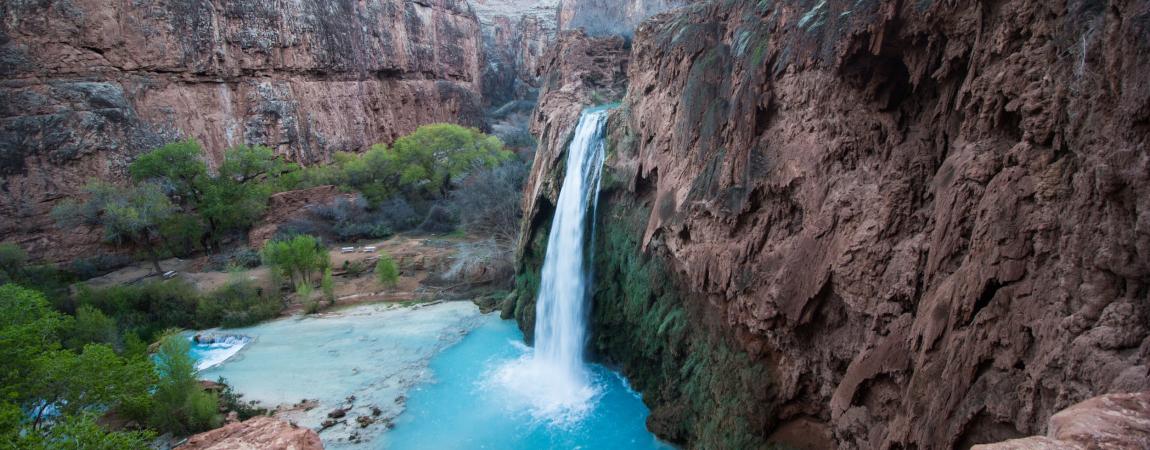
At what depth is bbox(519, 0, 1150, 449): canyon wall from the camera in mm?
3615

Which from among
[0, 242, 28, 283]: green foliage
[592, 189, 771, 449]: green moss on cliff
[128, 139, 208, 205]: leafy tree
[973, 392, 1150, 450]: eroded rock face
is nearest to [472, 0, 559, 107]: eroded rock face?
[128, 139, 208, 205]: leafy tree

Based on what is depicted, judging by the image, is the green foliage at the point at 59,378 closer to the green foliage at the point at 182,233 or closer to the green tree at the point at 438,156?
the green foliage at the point at 182,233

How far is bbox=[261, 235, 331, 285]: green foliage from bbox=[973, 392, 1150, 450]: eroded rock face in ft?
67.9

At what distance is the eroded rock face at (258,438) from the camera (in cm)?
469

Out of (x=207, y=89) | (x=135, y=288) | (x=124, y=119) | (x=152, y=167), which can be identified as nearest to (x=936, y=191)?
(x=135, y=288)

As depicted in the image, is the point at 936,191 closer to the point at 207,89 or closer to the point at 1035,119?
the point at 1035,119

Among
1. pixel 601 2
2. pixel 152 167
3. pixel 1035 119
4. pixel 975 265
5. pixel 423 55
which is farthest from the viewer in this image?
pixel 423 55

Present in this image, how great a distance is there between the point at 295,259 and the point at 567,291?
11007 millimetres

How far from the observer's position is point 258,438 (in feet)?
15.8

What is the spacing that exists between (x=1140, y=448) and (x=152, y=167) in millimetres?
28290

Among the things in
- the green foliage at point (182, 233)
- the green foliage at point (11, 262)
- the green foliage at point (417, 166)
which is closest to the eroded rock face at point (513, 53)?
the green foliage at point (417, 166)

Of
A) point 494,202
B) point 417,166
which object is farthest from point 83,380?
point 417,166

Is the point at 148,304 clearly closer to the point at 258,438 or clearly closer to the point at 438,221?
the point at 438,221

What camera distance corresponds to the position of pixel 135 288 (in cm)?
1862
